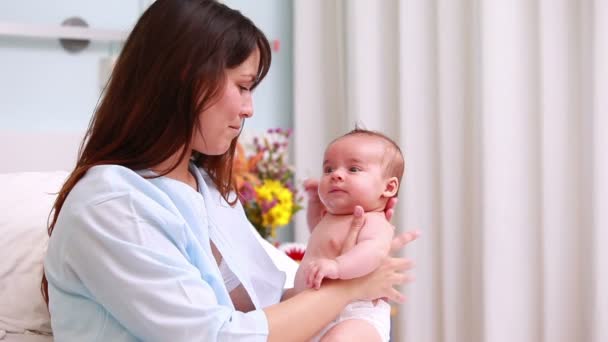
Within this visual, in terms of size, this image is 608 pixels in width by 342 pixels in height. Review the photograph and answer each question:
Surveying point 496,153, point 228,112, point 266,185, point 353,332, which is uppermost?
point 228,112

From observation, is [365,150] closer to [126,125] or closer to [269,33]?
[126,125]

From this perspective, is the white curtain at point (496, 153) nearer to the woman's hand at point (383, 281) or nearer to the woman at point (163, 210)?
the woman's hand at point (383, 281)

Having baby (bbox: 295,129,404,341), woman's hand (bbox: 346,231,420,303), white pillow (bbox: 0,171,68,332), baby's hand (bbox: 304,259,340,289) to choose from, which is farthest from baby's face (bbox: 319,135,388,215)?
white pillow (bbox: 0,171,68,332)

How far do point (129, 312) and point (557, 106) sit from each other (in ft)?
5.22

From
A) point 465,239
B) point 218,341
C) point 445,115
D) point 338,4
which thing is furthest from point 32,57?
point 218,341

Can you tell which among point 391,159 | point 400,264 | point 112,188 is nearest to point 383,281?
point 400,264

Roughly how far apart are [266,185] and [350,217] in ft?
3.94

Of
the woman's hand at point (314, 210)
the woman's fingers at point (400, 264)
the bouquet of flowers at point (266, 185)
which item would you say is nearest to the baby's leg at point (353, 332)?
the woman's fingers at point (400, 264)

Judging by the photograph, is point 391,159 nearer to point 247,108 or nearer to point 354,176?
point 354,176

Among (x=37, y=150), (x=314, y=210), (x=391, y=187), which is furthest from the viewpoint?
(x=37, y=150)

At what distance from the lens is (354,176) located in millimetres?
1564

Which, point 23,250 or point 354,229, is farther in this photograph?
point 23,250

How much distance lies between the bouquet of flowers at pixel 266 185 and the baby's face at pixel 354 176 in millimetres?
1053

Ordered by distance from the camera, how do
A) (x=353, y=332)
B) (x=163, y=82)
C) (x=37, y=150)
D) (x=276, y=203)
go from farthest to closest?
(x=276, y=203) → (x=37, y=150) → (x=353, y=332) → (x=163, y=82)
